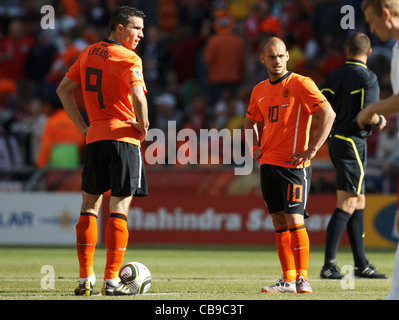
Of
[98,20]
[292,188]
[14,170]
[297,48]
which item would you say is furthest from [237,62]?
[292,188]

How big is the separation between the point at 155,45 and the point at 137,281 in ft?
37.5

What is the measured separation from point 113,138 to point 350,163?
2984 millimetres

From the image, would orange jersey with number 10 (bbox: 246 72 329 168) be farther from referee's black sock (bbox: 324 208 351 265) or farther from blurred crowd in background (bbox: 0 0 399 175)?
blurred crowd in background (bbox: 0 0 399 175)

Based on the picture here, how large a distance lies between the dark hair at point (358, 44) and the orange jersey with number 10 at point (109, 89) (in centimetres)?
289

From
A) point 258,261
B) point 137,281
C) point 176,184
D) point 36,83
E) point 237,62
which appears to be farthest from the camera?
point 36,83

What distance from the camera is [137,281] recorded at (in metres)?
6.59

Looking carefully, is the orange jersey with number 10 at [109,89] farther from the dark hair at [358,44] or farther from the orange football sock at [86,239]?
the dark hair at [358,44]

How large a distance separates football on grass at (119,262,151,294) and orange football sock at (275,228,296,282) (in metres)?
1.22

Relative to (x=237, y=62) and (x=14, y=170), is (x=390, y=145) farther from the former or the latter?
(x=14, y=170)

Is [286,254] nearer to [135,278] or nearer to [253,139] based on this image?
[253,139]

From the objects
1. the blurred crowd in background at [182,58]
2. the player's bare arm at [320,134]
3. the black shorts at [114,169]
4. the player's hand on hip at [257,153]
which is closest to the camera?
the black shorts at [114,169]

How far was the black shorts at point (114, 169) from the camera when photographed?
649 cm

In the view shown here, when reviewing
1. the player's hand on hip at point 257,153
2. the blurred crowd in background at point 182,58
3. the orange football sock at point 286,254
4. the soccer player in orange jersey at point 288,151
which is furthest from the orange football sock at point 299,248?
the blurred crowd in background at point 182,58
